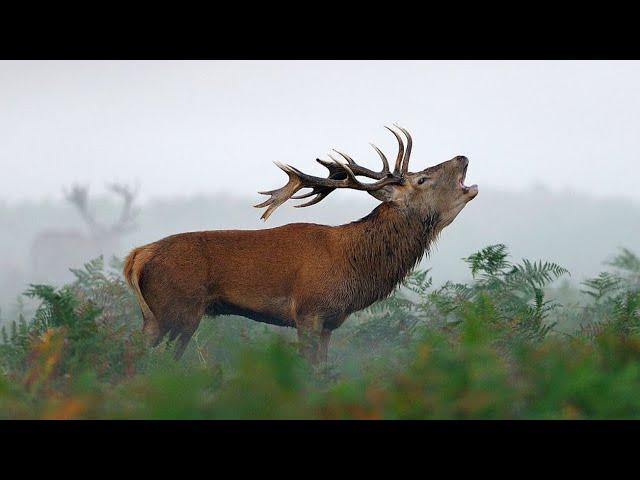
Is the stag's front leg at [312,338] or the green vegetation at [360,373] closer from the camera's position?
the green vegetation at [360,373]

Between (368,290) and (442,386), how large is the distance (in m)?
3.79

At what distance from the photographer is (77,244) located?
30.7m

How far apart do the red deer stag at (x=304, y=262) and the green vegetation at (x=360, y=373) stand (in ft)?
1.49

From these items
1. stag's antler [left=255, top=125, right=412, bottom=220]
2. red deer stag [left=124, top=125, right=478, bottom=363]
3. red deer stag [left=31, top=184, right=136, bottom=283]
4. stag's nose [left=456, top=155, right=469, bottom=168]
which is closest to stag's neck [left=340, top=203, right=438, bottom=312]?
red deer stag [left=124, top=125, right=478, bottom=363]

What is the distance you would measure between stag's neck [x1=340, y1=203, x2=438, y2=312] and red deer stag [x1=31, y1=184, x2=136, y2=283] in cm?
2192

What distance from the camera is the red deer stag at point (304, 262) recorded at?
25.7 ft

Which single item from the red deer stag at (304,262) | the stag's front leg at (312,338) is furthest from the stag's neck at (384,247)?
the stag's front leg at (312,338)

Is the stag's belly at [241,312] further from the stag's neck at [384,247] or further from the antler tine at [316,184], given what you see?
the antler tine at [316,184]

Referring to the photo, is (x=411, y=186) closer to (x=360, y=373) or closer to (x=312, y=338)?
(x=312, y=338)

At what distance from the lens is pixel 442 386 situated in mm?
4469

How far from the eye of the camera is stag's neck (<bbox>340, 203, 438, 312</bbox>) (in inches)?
324

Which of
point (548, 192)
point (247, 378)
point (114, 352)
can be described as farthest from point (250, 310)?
point (548, 192)

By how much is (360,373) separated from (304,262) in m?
1.76

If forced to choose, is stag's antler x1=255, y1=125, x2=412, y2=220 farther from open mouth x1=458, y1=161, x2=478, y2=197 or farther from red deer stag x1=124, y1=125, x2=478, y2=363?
open mouth x1=458, y1=161, x2=478, y2=197
